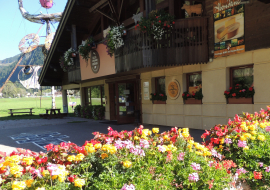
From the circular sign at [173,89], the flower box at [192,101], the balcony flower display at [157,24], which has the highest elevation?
the balcony flower display at [157,24]

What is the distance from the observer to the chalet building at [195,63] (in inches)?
265

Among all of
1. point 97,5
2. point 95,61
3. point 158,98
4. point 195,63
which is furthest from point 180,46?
point 97,5

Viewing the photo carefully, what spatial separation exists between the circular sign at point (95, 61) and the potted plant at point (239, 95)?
6.31m

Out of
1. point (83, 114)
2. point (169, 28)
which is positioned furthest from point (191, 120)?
point (83, 114)

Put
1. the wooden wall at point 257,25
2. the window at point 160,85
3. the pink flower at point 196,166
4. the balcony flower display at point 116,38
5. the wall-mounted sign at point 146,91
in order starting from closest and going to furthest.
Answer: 1. the pink flower at point 196,166
2. the wooden wall at point 257,25
3. the balcony flower display at point 116,38
4. the window at point 160,85
5. the wall-mounted sign at point 146,91

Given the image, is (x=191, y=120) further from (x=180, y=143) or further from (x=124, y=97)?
(x=180, y=143)

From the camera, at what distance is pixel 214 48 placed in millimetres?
7746

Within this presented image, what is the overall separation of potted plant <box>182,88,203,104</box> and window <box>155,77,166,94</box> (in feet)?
4.54

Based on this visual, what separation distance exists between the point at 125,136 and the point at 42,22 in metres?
32.8

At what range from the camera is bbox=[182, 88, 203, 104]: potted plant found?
8219 millimetres

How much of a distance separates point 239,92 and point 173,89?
2813 mm

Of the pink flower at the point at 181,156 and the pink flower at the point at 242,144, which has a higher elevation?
the pink flower at the point at 242,144

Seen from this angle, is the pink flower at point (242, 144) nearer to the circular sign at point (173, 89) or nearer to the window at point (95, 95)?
the circular sign at point (173, 89)

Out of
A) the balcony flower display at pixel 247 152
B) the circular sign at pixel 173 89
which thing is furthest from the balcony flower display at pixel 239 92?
the balcony flower display at pixel 247 152
